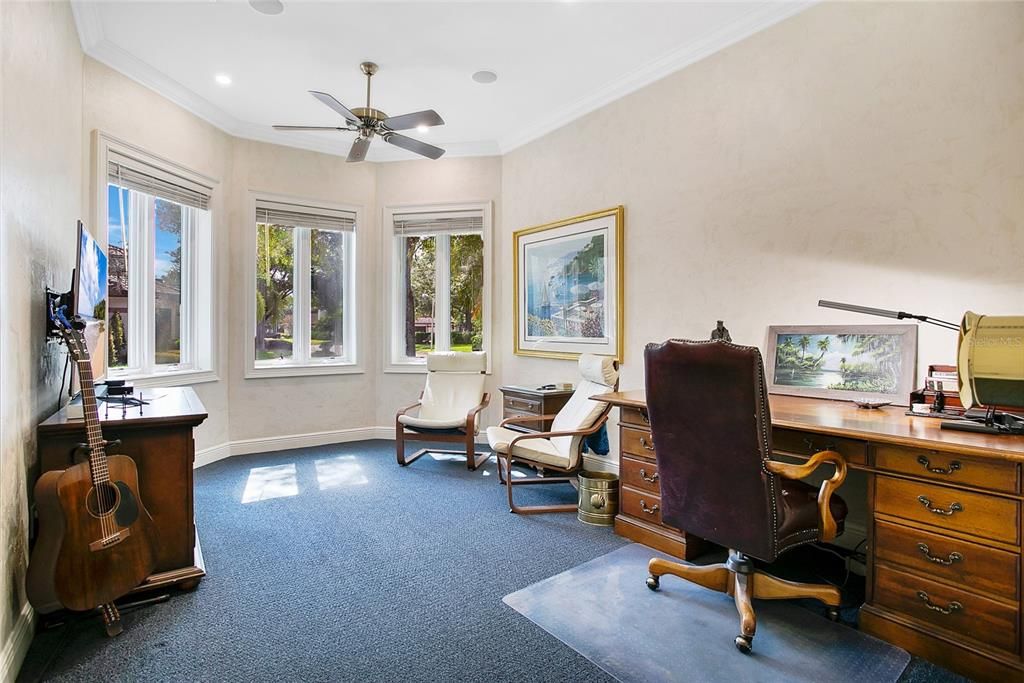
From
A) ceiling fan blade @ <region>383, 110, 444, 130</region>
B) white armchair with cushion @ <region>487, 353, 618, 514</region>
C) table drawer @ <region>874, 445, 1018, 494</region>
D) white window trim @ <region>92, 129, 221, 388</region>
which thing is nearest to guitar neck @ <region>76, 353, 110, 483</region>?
white window trim @ <region>92, 129, 221, 388</region>

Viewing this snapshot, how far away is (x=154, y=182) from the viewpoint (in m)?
4.09

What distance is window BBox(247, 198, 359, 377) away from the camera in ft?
16.5

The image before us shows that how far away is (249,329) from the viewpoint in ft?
16.1

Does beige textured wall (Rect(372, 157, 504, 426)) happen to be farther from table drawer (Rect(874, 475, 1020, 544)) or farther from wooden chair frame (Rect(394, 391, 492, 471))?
table drawer (Rect(874, 475, 1020, 544))

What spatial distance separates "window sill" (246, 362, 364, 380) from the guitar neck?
294cm

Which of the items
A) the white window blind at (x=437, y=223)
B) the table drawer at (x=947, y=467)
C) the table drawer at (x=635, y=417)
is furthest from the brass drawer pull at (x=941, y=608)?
the white window blind at (x=437, y=223)

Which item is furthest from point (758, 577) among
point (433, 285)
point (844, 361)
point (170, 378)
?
point (170, 378)

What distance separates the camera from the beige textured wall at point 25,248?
5.70ft

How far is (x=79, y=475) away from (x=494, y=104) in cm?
380

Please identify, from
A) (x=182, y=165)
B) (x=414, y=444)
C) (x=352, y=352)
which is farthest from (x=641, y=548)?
(x=182, y=165)

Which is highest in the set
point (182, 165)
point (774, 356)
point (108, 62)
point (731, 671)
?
point (108, 62)

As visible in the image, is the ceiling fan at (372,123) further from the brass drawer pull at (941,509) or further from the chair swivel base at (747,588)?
the brass drawer pull at (941,509)

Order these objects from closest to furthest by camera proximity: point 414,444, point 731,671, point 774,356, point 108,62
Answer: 1. point 731,671
2. point 774,356
3. point 108,62
4. point 414,444

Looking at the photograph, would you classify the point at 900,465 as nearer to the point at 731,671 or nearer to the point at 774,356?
the point at 731,671
